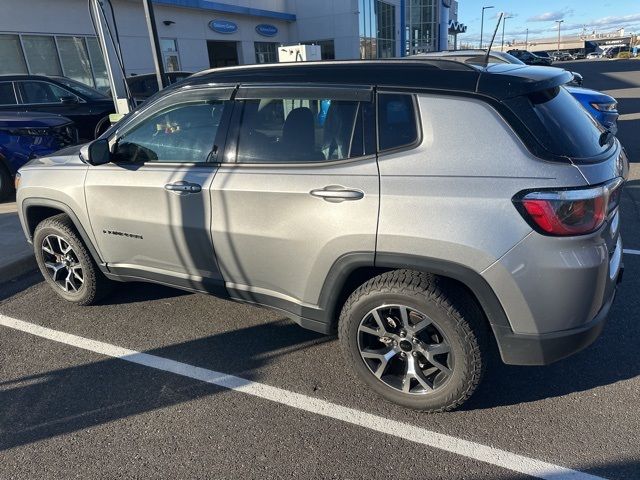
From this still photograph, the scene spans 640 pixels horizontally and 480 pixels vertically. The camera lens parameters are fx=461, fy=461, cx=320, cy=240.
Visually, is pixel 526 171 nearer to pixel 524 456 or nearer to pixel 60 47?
pixel 524 456

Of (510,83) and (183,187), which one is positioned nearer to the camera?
(510,83)

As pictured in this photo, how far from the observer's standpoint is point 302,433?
97.0 inches

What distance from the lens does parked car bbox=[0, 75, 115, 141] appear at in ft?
27.9

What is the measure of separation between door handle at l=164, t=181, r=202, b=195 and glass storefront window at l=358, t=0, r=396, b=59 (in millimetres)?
26558

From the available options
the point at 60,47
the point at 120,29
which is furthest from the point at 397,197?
the point at 120,29

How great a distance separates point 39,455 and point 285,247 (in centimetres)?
166

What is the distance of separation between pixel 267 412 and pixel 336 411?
1.29ft

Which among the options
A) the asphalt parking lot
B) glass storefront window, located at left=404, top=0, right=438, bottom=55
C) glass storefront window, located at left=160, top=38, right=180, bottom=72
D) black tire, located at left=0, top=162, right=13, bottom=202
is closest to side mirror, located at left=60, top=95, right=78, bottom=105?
black tire, located at left=0, top=162, right=13, bottom=202

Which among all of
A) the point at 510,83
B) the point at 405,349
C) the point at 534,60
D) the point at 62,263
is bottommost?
the point at 405,349

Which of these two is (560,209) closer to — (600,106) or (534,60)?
(600,106)

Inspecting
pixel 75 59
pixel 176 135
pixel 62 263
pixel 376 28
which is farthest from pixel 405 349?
pixel 376 28

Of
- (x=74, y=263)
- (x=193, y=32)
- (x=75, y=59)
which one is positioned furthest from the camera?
(x=193, y=32)

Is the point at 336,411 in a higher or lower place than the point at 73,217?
lower

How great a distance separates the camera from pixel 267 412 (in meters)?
2.63
